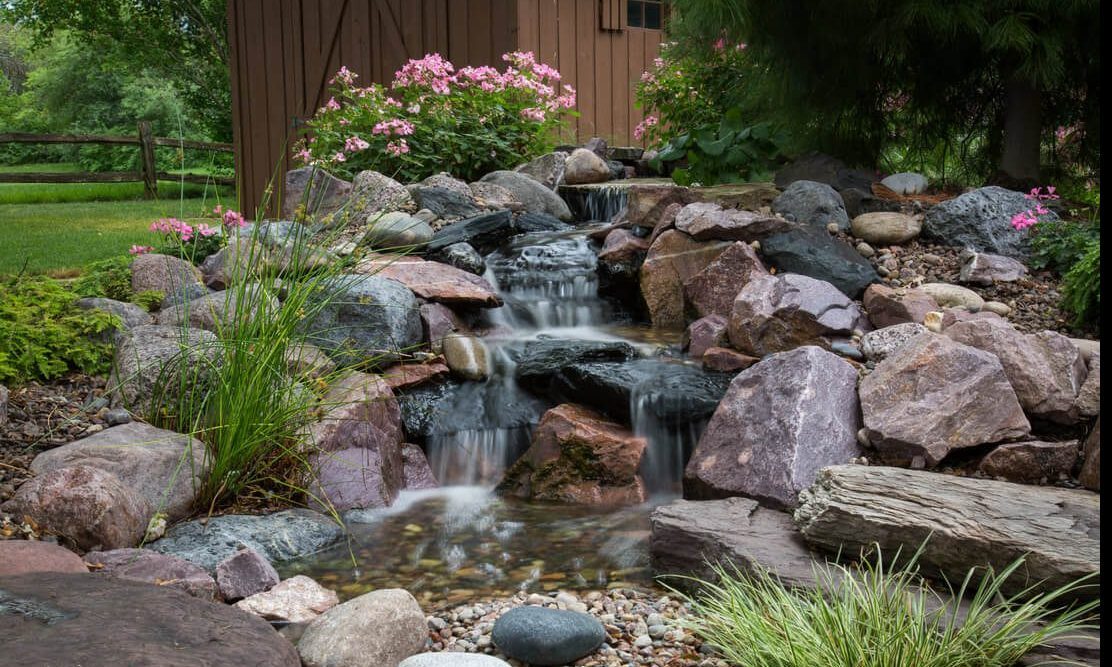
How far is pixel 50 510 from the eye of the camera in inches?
134

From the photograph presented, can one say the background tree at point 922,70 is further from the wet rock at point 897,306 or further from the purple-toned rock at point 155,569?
the purple-toned rock at point 155,569

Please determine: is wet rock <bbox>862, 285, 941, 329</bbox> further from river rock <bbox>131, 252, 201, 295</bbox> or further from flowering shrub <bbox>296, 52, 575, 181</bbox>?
flowering shrub <bbox>296, 52, 575, 181</bbox>

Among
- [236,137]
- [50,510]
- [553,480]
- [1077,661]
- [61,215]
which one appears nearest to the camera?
[1077,661]

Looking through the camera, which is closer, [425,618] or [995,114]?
[425,618]

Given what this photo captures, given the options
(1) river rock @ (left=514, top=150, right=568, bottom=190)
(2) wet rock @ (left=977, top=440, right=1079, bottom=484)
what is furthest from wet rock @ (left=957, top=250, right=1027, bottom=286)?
(1) river rock @ (left=514, top=150, right=568, bottom=190)

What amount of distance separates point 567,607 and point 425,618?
0.48 m

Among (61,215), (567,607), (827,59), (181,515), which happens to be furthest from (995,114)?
(61,215)

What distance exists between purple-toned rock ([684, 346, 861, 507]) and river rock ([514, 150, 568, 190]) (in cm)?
481

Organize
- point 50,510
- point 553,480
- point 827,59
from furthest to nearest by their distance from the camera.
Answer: point 827,59, point 553,480, point 50,510

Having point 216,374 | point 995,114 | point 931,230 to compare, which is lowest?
point 216,374

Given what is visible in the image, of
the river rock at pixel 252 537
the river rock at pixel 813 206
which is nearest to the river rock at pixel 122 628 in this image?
the river rock at pixel 252 537

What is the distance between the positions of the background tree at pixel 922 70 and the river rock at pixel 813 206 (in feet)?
2.76

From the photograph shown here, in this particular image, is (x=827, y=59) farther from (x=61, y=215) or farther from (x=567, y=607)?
(x=61, y=215)

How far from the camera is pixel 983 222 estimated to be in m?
6.10
